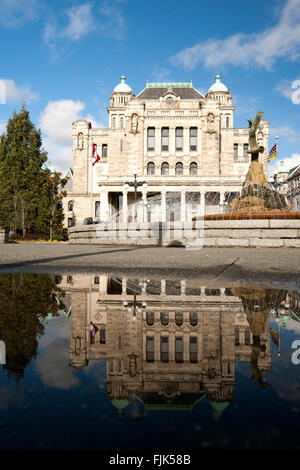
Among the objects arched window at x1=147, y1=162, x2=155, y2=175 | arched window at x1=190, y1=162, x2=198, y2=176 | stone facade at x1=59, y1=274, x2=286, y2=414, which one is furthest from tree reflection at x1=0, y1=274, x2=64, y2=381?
arched window at x1=190, y1=162, x2=198, y2=176

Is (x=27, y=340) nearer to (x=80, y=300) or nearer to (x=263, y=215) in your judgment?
(x=80, y=300)

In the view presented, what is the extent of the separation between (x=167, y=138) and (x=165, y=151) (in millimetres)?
1922

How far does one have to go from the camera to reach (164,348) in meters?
1.46

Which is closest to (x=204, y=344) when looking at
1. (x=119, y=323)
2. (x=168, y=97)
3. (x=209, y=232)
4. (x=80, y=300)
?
(x=119, y=323)

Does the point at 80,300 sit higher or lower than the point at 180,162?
lower

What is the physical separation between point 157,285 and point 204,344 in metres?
1.86

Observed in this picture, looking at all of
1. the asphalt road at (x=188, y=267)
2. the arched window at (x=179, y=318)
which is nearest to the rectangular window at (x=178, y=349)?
the arched window at (x=179, y=318)

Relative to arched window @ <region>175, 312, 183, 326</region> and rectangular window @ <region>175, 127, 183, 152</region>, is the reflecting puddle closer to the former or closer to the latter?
arched window @ <region>175, 312, 183, 326</region>

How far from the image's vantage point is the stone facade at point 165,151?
36.6 meters

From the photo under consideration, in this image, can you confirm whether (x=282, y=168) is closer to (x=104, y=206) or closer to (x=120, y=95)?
(x=120, y=95)

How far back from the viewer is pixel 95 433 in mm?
753

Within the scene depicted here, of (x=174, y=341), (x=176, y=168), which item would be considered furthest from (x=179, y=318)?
(x=176, y=168)

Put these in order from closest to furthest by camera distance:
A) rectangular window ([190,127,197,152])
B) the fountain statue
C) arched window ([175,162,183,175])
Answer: the fountain statue → arched window ([175,162,183,175]) → rectangular window ([190,127,197,152])

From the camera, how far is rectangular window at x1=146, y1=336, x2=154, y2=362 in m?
1.32
